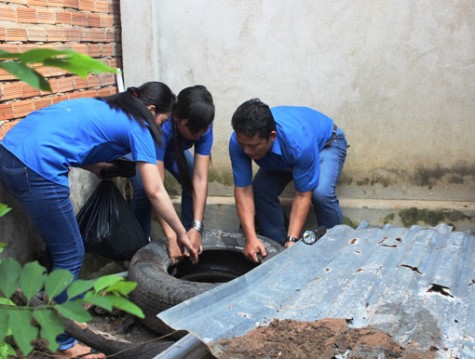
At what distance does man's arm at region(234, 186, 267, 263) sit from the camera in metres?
3.92

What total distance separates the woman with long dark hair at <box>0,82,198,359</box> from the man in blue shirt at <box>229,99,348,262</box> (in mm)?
720

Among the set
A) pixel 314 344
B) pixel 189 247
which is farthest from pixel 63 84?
pixel 314 344

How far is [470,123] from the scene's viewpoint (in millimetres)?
4625

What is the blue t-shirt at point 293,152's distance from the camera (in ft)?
13.0

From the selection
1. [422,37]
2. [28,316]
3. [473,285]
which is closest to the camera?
[28,316]

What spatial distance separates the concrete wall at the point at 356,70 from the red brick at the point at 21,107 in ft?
4.26

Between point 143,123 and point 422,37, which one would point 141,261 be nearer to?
point 143,123

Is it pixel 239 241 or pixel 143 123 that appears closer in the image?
pixel 143 123

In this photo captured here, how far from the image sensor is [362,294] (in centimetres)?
230

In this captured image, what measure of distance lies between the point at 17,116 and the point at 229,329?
2.47m

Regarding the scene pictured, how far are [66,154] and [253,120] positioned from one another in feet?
3.86

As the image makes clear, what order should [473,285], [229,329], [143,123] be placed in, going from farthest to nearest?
[143,123], [473,285], [229,329]

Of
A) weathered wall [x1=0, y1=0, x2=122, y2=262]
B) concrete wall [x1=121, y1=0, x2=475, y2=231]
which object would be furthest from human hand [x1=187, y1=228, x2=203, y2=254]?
concrete wall [x1=121, y1=0, x2=475, y2=231]

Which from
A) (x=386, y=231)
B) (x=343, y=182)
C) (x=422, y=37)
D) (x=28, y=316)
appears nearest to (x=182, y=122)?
(x=386, y=231)
